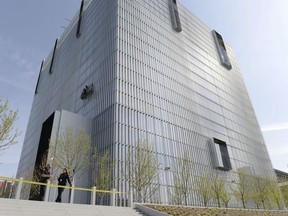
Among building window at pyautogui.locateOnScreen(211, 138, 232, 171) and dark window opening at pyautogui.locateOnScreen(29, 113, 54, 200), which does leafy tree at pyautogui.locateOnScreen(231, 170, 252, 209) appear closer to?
building window at pyautogui.locateOnScreen(211, 138, 232, 171)

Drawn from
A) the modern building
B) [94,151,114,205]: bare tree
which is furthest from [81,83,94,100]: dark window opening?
[94,151,114,205]: bare tree

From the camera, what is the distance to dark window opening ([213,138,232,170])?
38719mm

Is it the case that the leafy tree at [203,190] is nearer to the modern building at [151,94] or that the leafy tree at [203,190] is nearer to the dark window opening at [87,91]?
the modern building at [151,94]

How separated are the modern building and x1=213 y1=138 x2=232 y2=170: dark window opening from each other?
0.18 m

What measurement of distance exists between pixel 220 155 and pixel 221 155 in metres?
0.52

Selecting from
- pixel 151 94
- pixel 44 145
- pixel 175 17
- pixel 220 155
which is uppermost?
pixel 175 17

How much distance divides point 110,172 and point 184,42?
36.2m

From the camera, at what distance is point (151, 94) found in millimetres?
35125

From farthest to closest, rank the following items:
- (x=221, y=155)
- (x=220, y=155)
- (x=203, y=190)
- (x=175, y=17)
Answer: (x=175, y=17) → (x=221, y=155) → (x=220, y=155) → (x=203, y=190)

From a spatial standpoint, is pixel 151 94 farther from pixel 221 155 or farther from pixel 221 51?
pixel 221 51

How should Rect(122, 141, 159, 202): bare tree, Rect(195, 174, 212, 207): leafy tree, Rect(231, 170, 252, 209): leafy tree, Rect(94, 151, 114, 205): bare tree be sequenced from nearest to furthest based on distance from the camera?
1. Rect(122, 141, 159, 202): bare tree
2. Rect(94, 151, 114, 205): bare tree
3. Rect(195, 174, 212, 207): leafy tree
4. Rect(231, 170, 252, 209): leafy tree

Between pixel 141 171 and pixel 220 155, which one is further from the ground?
pixel 220 155

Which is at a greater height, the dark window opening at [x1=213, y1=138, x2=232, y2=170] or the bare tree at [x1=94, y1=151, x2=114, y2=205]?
the dark window opening at [x1=213, y1=138, x2=232, y2=170]

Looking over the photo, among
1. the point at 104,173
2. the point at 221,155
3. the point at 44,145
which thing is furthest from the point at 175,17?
the point at 104,173
